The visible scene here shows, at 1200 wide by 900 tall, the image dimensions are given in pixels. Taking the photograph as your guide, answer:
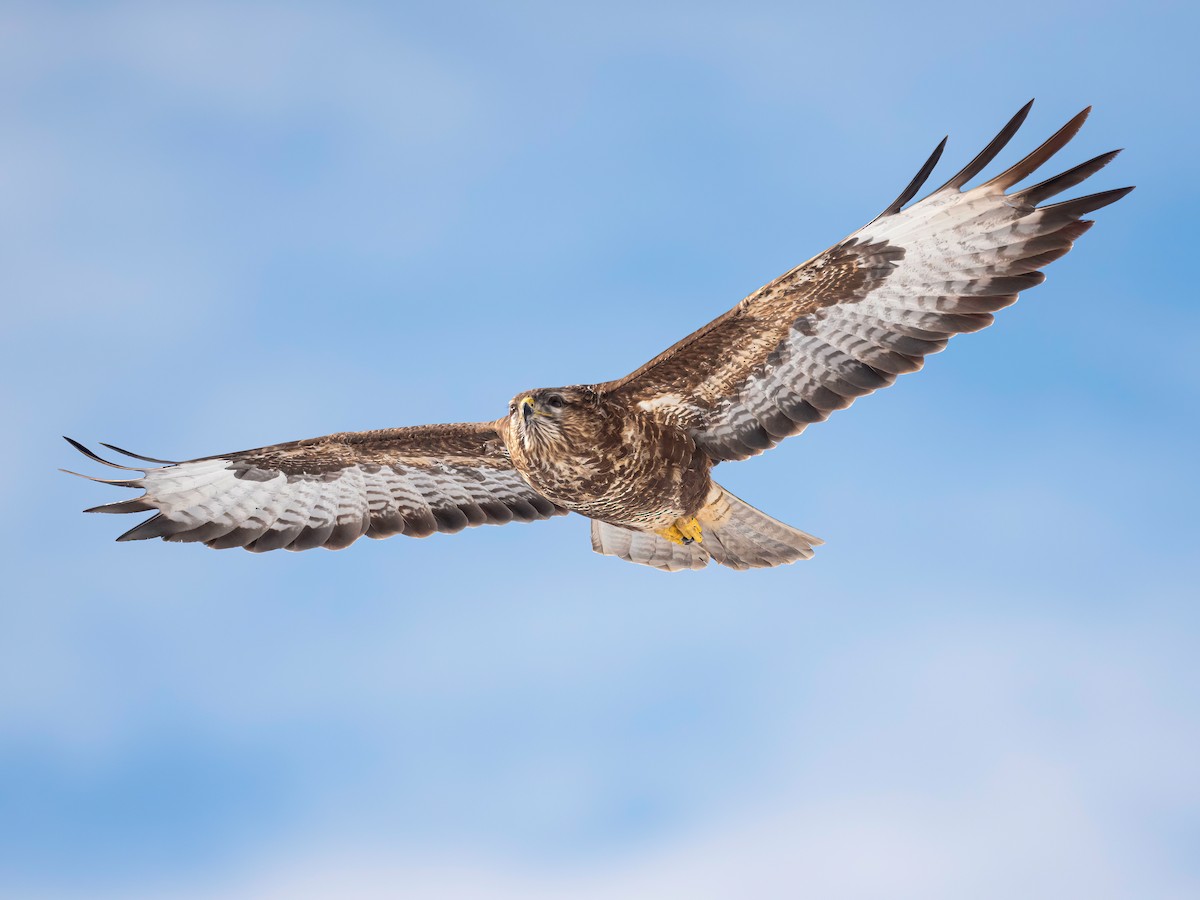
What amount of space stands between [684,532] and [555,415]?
1963 millimetres

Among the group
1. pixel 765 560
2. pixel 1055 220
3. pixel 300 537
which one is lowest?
pixel 765 560

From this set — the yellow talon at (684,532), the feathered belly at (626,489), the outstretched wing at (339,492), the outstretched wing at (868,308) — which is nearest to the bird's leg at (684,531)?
the yellow talon at (684,532)

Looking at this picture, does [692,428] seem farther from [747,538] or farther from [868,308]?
[868,308]

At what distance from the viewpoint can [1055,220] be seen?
8680 mm

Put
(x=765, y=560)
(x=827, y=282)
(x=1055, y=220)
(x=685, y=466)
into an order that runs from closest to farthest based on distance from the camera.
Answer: (x=1055, y=220), (x=827, y=282), (x=685, y=466), (x=765, y=560)

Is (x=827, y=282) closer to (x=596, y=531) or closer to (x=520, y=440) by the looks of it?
(x=520, y=440)

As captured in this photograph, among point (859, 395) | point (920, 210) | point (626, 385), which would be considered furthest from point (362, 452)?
point (920, 210)

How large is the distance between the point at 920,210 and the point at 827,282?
83 cm

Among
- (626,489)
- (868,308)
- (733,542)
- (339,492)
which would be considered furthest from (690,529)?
(339,492)

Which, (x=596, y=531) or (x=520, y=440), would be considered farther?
(x=596, y=531)

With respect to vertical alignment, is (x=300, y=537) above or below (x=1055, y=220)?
above

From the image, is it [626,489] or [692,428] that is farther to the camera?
[692,428]

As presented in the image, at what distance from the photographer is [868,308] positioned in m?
9.34

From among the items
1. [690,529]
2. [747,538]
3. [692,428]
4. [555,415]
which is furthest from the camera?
[747,538]
